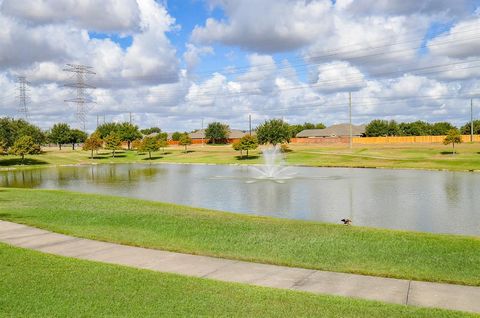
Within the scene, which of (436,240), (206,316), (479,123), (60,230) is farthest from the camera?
(479,123)

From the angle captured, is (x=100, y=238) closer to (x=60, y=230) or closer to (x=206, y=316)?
(x=60, y=230)

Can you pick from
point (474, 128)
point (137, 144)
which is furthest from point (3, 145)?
point (474, 128)

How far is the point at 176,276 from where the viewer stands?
938cm

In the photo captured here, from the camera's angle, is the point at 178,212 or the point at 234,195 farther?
the point at 234,195

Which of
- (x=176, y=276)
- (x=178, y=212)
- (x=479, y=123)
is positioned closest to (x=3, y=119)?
(x=178, y=212)

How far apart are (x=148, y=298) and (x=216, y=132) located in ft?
485

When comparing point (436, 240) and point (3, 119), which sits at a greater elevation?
point (3, 119)

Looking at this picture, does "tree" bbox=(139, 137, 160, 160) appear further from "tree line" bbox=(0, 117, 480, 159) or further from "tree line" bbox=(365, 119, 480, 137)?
"tree line" bbox=(365, 119, 480, 137)

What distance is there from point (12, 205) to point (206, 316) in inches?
696

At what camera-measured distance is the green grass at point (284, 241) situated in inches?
415

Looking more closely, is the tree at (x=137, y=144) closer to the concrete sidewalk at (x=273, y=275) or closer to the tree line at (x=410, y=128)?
the tree line at (x=410, y=128)

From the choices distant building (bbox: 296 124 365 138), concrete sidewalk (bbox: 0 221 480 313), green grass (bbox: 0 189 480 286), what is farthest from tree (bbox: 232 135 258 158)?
concrete sidewalk (bbox: 0 221 480 313)

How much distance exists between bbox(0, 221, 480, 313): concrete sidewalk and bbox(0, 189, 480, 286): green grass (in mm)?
526

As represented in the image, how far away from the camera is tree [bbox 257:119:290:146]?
96062 millimetres
